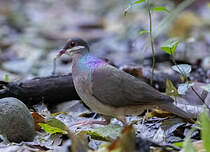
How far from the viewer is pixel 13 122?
3.53 meters

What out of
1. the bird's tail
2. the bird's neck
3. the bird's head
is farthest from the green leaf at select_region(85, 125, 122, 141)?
the bird's head

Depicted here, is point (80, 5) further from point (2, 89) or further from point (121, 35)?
point (2, 89)

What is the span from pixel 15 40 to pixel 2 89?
615cm

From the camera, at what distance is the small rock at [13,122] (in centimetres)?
352

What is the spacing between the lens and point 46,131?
12.3 ft

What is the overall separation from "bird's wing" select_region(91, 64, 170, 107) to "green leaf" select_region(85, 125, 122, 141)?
272 mm

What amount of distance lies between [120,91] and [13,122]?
943mm

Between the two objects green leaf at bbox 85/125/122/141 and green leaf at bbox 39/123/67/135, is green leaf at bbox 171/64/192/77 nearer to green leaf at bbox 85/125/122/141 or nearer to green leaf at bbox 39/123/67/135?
green leaf at bbox 85/125/122/141

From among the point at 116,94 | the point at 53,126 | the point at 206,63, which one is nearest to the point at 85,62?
the point at 116,94

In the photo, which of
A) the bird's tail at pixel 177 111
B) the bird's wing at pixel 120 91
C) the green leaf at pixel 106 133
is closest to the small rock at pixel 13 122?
the green leaf at pixel 106 133

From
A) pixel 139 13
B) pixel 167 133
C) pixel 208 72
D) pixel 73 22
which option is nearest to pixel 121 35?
pixel 73 22

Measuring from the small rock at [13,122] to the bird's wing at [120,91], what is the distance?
0.65 metres

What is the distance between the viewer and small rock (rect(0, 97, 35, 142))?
3.52 meters

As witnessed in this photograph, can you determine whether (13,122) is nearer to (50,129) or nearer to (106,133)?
(50,129)
